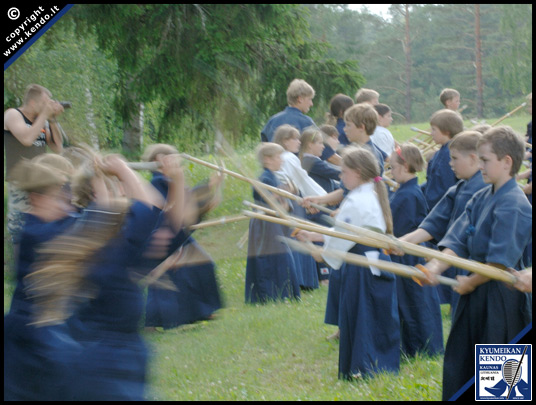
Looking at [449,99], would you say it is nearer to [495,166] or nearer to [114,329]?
[495,166]

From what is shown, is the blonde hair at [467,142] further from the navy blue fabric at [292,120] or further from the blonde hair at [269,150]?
the navy blue fabric at [292,120]

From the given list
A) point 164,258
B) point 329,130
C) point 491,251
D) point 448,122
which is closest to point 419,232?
point 491,251

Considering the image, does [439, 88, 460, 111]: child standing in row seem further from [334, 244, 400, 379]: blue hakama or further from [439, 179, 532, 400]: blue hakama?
[439, 179, 532, 400]: blue hakama

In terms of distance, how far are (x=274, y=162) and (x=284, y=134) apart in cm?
47

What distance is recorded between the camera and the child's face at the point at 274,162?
7.21m

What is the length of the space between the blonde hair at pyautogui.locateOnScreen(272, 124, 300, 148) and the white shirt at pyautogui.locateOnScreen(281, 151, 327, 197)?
0.91ft

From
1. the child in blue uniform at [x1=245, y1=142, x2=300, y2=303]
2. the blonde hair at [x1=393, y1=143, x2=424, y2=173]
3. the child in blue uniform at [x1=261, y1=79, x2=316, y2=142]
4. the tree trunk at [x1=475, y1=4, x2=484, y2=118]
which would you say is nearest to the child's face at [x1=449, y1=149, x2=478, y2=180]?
the blonde hair at [x1=393, y1=143, x2=424, y2=173]

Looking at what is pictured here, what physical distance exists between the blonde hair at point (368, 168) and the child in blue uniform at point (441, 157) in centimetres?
157

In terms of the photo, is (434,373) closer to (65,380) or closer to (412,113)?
(65,380)

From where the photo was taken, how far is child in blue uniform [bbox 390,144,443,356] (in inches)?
226

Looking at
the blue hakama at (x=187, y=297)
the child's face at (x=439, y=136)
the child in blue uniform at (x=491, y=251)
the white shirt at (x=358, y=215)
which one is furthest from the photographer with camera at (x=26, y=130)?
the child in blue uniform at (x=491, y=251)

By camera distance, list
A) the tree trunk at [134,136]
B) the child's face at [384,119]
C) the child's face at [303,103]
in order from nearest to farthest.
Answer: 1. the child's face at [303,103]
2. the child's face at [384,119]
3. the tree trunk at [134,136]

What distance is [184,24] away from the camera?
998cm

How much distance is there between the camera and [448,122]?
6.45m
